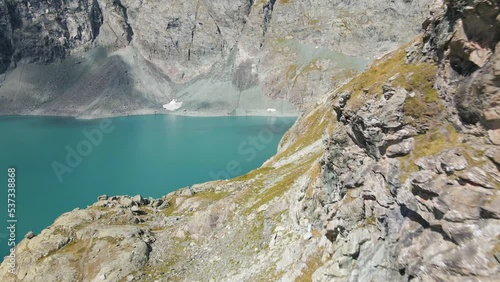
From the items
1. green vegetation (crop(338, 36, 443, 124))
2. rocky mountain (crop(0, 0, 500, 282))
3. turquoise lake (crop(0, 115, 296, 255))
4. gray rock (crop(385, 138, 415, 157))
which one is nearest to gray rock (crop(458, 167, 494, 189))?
rocky mountain (crop(0, 0, 500, 282))

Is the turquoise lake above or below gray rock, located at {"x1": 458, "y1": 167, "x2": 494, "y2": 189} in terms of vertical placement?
below

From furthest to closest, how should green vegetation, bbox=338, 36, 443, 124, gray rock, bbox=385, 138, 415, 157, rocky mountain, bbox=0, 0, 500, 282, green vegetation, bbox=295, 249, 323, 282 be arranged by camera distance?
green vegetation, bbox=295, 249, 323, 282 → gray rock, bbox=385, 138, 415, 157 → green vegetation, bbox=338, 36, 443, 124 → rocky mountain, bbox=0, 0, 500, 282

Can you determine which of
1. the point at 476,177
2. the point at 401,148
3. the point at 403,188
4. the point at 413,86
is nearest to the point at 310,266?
the point at 403,188

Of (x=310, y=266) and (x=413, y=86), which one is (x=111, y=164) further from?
(x=413, y=86)

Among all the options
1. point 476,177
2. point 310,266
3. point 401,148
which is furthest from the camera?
point 310,266

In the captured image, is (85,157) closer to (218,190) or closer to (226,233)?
(218,190)

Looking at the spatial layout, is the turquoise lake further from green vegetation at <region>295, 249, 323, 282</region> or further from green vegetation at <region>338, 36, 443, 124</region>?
green vegetation at <region>338, 36, 443, 124</region>

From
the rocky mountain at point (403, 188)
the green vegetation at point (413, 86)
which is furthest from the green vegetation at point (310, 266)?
the green vegetation at point (413, 86)
